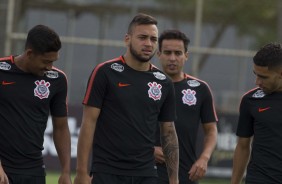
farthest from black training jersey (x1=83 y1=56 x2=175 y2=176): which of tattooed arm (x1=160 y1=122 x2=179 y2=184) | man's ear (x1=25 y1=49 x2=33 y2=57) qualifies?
man's ear (x1=25 y1=49 x2=33 y2=57)

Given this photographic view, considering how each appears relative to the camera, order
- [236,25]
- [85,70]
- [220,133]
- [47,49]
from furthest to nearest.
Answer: [236,25] → [85,70] → [220,133] → [47,49]

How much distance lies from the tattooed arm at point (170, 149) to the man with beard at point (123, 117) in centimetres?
44

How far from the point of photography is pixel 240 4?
2862cm

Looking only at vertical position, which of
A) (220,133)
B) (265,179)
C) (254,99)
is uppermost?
(254,99)

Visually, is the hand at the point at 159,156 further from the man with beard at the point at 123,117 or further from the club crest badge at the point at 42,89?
the club crest badge at the point at 42,89

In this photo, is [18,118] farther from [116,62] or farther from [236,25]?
[236,25]

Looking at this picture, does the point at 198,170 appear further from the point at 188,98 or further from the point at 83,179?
the point at 83,179

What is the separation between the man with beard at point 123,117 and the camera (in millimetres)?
9086

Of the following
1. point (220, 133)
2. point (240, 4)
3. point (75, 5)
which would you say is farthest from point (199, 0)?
point (220, 133)

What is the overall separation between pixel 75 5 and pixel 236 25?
16.2 ft

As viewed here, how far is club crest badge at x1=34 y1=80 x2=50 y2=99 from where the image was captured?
355 inches

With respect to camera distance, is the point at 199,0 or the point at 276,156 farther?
the point at 199,0

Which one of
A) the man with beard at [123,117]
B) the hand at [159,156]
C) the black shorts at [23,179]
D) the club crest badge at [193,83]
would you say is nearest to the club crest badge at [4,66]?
the man with beard at [123,117]

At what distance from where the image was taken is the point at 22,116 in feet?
29.1
